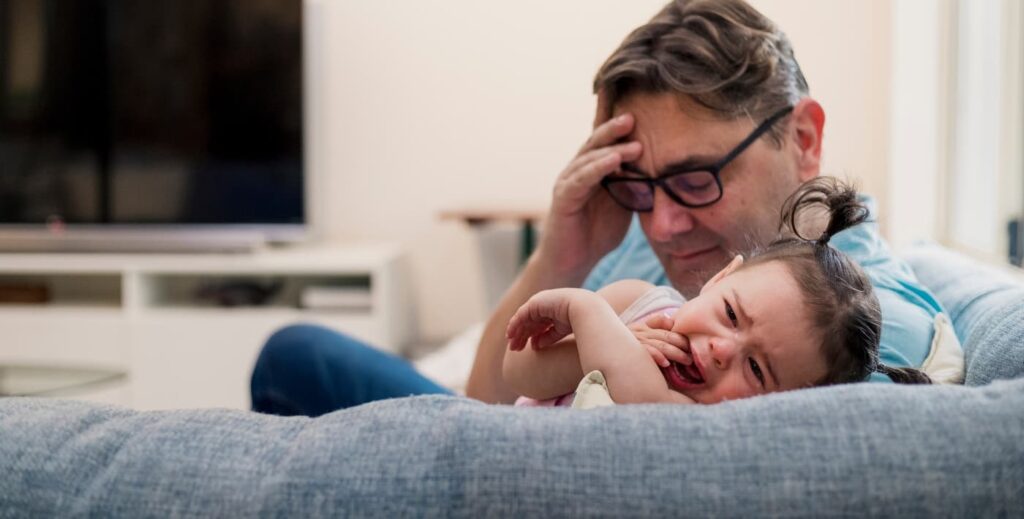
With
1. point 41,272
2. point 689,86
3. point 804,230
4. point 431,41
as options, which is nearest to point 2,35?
point 41,272

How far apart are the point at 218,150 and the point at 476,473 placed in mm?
2549

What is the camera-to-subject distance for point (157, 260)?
259 centimetres

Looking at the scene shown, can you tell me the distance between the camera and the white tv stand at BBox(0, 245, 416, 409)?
8.31 feet

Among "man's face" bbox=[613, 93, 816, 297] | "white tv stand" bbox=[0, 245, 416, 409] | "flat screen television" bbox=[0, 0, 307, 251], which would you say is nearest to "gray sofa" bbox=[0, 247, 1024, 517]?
"man's face" bbox=[613, 93, 816, 297]

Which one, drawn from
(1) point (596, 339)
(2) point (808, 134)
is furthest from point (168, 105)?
(1) point (596, 339)

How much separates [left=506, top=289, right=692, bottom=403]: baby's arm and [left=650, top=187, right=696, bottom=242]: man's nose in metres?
0.27

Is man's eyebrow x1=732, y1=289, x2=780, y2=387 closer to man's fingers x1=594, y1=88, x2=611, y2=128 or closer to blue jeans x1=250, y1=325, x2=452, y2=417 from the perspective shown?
man's fingers x1=594, y1=88, x2=611, y2=128

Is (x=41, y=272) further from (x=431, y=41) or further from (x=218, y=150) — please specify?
(x=431, y=41)

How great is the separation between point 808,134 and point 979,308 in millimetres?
235

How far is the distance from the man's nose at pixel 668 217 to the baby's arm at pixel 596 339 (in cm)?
27

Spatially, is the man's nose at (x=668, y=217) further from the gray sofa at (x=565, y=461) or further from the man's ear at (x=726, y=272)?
the gray sofa at (x=565, y=461)

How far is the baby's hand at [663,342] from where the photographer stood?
2.14 ft

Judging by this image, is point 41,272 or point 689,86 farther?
point 41,272

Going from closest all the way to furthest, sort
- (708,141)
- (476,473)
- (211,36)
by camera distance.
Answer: (476,473) → (708,141) → (211,36)
